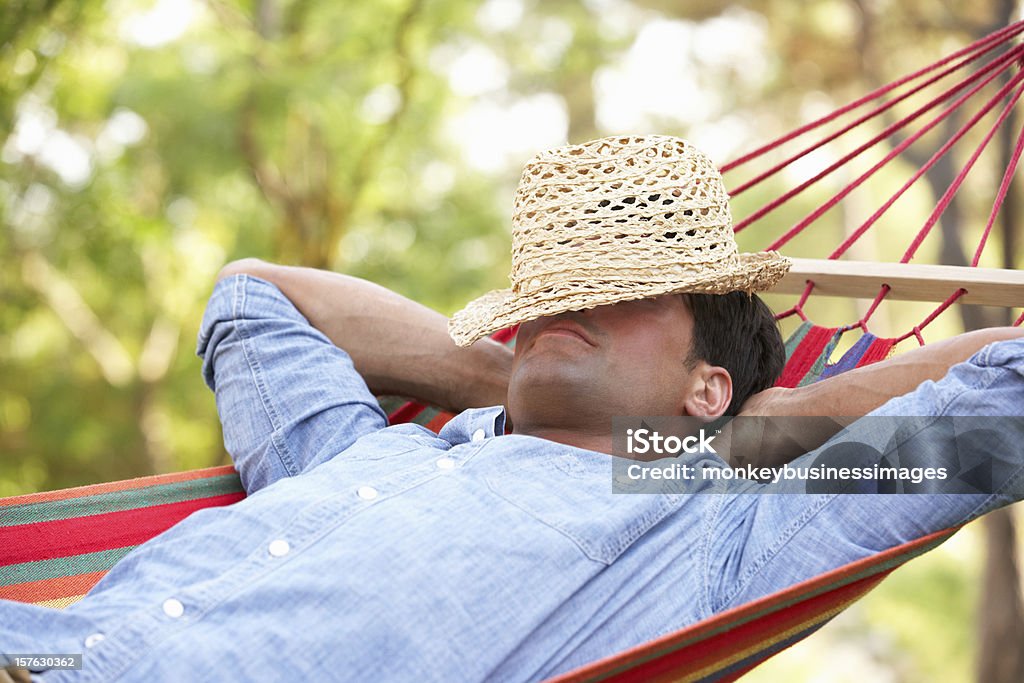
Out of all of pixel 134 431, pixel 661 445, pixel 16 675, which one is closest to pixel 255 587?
pixel 16 675

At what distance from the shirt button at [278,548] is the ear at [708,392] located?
61 centimetres

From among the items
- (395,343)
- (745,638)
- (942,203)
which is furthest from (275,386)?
(942,203)

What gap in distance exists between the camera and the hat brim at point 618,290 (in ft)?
5.29

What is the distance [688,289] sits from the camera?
164 centimetres

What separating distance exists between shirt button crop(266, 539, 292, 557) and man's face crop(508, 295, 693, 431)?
41 cm

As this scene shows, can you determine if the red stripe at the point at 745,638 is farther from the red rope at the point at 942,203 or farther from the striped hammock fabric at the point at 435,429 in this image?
the red rope at the point at 942,203

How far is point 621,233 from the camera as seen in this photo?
1.65 m

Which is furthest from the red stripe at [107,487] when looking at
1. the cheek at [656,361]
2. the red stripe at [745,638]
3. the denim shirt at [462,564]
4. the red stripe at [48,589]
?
the red stripe at [745,638]

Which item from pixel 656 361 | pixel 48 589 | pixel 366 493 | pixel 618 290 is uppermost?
pixel 618 290

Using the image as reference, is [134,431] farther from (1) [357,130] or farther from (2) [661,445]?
(2) [661,445]

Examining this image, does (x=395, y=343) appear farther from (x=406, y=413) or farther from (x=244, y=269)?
(x=244, y=269)

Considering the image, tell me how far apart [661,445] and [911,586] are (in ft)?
37.8

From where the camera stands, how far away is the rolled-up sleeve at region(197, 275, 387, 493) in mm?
1809

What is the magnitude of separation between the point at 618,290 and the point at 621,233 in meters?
0.09
